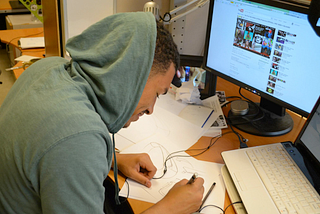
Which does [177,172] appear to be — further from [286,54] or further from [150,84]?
[286,54]

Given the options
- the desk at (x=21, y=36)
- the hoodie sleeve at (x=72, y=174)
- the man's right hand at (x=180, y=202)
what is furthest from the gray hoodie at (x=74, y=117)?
the desk at (x=21, y=36)

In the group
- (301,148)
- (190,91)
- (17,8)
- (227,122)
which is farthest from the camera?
(17,8)

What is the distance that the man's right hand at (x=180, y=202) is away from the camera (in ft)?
2.61

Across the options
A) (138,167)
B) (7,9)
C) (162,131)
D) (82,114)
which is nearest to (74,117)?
(82,114)

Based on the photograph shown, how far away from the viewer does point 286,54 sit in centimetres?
98

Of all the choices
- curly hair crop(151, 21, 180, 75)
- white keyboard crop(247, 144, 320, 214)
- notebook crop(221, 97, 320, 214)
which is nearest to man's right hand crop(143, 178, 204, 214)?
notebook crop(221, 97, 320, 214)

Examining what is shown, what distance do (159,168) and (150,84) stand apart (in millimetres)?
334

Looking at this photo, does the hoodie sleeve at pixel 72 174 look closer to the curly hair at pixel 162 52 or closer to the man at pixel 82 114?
the man at pixel 82 114

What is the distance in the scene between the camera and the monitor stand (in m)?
1.13

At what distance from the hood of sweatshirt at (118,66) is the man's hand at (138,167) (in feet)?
0.81

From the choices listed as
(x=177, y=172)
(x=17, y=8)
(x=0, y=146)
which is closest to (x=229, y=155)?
(x=177, y=172)

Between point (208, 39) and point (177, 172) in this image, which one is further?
point (208, 39)

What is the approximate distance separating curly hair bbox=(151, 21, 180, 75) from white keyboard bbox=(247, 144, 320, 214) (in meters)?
0.43

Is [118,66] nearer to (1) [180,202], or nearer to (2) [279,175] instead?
(1) [180,202]
